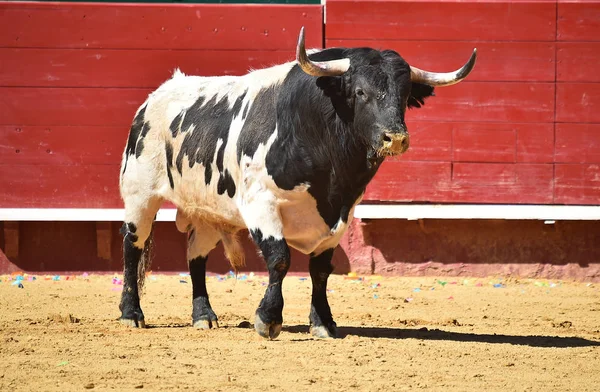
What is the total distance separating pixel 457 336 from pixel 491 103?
3705mm

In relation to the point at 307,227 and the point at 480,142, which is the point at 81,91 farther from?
the point at 307,227

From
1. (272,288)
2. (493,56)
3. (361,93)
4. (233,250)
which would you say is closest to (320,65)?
(361,93)

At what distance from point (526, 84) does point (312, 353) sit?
191 inches

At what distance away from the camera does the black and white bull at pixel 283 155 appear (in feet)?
19.6

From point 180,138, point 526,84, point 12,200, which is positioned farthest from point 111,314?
point 526,84

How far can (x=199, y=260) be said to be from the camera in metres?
7.23

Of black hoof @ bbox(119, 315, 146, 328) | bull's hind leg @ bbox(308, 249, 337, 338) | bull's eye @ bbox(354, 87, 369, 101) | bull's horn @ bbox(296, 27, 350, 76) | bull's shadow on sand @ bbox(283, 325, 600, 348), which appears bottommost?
black hoof @ bbox(119, 315, 146, 328)

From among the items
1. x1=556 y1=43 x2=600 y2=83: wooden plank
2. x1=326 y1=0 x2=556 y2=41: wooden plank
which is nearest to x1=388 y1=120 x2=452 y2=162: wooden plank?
x1=326 y1=0 x2=556 y2=41: wooden plank

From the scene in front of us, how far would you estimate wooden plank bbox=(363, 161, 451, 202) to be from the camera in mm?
9688

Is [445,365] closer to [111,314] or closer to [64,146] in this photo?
[111,314]

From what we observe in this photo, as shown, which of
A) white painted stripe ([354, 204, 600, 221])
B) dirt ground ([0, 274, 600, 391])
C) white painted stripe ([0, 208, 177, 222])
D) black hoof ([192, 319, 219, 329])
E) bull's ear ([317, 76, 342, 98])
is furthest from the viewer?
white painted stripe ([0, 208, 177, 222])

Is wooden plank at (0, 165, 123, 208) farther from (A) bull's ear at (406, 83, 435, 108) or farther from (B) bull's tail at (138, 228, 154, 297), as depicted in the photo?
(A) bull's ear at (406, 83, 435, 108)

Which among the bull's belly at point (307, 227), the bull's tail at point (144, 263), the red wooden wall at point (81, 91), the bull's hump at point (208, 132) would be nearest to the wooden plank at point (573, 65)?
the red wooden wall at point (81, 91)

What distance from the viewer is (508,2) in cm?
967
